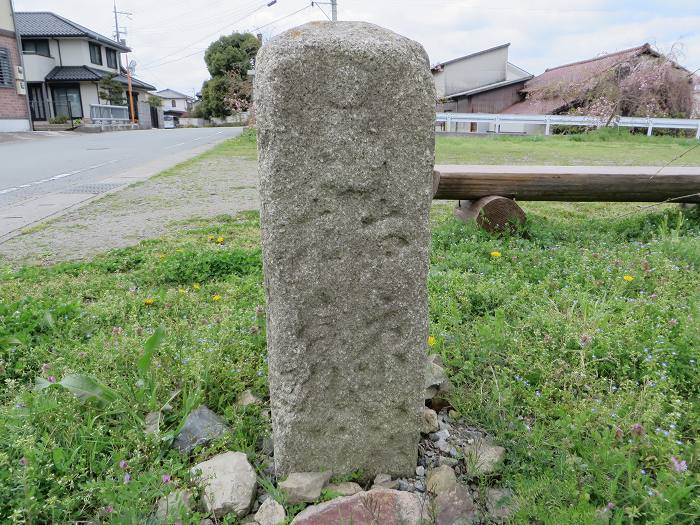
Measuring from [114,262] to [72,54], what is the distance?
38.6 meters

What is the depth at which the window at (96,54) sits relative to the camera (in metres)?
36.7

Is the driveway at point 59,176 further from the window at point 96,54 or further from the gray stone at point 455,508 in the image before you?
the window at point 96,54

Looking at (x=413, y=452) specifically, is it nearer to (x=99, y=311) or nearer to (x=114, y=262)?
(x=99, y=311)

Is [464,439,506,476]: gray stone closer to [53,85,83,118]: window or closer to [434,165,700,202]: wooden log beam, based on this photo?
[434,165,700,202]: wooden log beam

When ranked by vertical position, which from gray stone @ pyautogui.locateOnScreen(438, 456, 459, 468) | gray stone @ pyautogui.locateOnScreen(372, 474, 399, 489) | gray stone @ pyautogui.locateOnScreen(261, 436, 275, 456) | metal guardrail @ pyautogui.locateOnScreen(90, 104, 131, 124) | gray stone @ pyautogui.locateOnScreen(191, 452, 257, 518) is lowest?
gray stone @ pyautogui.locateOnScreen(372, 474, 399, 489)

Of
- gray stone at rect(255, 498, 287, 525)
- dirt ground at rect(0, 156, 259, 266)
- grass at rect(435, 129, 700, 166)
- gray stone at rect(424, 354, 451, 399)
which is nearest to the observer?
gray stone at rect(255, 498, 287, 525)

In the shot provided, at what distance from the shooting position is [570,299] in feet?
10.2

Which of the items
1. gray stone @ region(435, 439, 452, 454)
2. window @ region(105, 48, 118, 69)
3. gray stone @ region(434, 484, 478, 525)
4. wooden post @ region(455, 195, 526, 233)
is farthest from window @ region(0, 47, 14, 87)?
gray stone @ region(434, 484, 478, 525)

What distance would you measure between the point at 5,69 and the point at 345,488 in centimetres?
3214

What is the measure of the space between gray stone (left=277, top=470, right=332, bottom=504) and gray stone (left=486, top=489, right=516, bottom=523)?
23.5 inches

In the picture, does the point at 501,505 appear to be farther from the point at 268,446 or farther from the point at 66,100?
the point at 66,100

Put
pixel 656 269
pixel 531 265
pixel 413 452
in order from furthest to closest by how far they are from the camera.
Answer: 1. pixel 531 265
2. pixel 656 269
3. pixel 413 452

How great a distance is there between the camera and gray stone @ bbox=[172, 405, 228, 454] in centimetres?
204

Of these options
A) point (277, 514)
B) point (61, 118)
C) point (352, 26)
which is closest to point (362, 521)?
point (277, 514)
